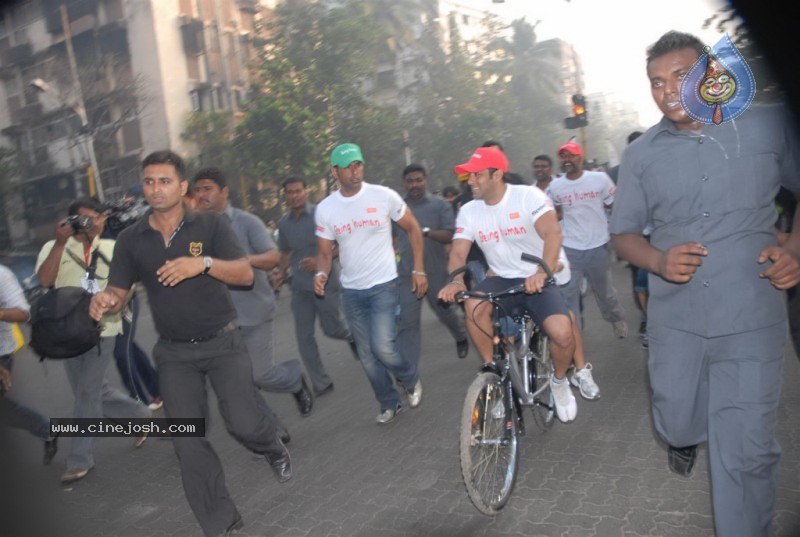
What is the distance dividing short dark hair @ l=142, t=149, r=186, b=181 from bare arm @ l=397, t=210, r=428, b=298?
2032 mm

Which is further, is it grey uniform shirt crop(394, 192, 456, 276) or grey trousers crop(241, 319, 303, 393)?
grey uniform shirt crop(394, 192, 456, 276)

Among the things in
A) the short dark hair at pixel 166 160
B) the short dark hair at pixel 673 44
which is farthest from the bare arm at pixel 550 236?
the short dark hair at pixel 166 160

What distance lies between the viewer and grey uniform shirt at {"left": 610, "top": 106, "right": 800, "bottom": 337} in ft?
8.68

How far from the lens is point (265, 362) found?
17.9 feet

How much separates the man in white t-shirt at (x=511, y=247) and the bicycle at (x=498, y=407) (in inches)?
5.0

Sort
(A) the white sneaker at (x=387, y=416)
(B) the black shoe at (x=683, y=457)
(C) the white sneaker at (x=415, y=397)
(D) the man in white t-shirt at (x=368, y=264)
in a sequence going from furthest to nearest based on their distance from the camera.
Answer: (C) the white sneaker at (x=415, y=397)
(A) the white sneaker at (x=387, y=416)
(D) the man in white t-shirt at (x=368, y=264)
(B) the black shoe at (x=683, y=457)

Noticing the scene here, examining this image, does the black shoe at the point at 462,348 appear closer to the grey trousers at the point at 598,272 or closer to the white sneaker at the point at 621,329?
the grey trousers at the point at 598,272

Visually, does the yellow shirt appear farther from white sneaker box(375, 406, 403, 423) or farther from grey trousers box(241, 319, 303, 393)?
white sneaker box(375, 406, 403, 423)

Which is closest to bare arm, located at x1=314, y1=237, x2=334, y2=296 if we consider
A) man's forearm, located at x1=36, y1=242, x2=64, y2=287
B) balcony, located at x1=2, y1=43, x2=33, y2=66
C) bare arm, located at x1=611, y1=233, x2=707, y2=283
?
man's forearm, located at x1=36, y1=242, x2=64, y2=287

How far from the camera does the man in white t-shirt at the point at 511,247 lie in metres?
4.37

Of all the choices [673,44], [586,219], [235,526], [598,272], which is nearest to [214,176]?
[235,526]

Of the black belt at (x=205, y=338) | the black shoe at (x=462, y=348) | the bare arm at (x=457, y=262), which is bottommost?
the black shoe at (x=462, y=348)

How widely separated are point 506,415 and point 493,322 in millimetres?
526

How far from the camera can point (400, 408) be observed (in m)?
5.80
